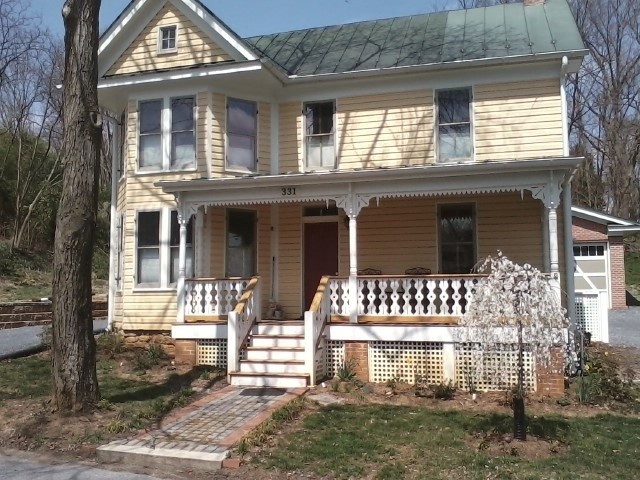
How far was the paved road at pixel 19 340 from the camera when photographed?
12.6 metres

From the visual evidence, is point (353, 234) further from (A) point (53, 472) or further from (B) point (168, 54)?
(B) point (168, 54)

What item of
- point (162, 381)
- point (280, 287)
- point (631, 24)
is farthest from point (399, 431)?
point (631, 24)

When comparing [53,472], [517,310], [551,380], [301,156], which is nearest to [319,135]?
[301,156]

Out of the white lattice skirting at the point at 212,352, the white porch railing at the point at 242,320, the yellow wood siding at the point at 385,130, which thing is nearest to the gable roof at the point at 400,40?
the yellow wood siding at the point at 385,130

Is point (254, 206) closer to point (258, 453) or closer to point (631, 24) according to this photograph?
point (258, 453)

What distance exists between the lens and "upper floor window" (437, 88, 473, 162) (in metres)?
12.9

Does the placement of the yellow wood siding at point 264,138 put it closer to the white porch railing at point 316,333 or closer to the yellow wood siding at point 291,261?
the yellow wood siding at point 291,261

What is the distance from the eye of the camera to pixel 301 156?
1374 centimetres

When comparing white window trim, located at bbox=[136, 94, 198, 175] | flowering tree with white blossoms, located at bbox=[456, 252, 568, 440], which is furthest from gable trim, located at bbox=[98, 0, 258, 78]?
flowering tree with white blossoms, located at bbox=[456, 252, 568, 440]

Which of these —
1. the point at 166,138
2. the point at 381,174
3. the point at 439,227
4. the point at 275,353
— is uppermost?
the point at 166,138

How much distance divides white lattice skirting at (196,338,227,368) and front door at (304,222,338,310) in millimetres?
2689

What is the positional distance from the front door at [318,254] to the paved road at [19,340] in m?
6.22

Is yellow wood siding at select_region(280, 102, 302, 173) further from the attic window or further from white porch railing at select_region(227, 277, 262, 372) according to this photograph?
white porch railing at select_region(227, 277, 262, 372)

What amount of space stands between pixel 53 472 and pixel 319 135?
31.1ft
